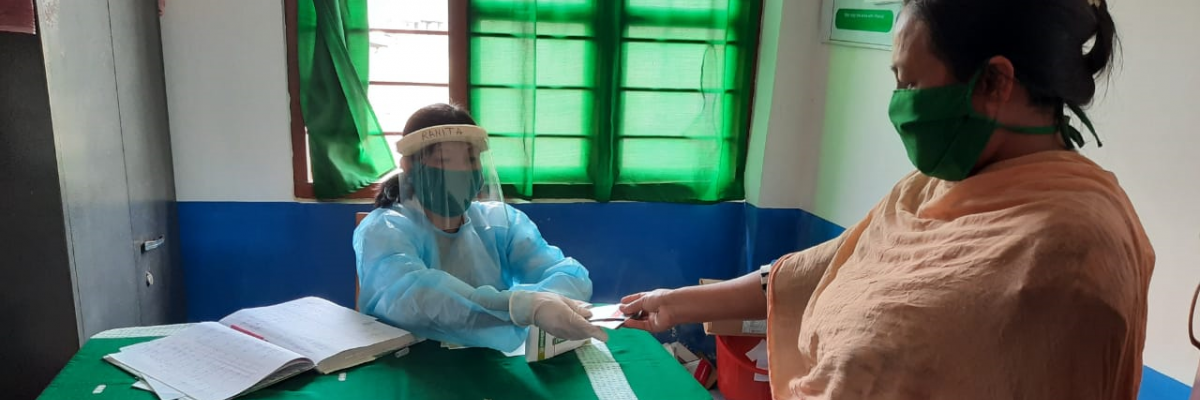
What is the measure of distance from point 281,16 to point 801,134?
1.88 metres

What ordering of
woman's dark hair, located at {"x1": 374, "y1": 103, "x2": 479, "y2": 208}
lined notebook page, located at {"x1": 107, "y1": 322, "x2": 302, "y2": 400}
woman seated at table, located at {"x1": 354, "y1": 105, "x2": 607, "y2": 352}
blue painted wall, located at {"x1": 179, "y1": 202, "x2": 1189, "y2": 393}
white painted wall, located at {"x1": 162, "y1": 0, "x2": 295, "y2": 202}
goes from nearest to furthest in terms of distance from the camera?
lined notebook page, located at {"x1": 107, "y1": 322, "x2": 302, "y2": 400} → woman seated at table, located at {"x1": 354, "y1": 105, "x2": 607, "y2": 352} → woman's dark hair, located at {"x1": 374, "y1": 103, "x2": 479, "y2": 208} → white painted wall, located at {"x1": 162, "y1": 0, "x2": 295, "y2": 202} → blue painted wall, located at {"x1": 179, "y1": 202, "x2": 1189, "y2": 393}

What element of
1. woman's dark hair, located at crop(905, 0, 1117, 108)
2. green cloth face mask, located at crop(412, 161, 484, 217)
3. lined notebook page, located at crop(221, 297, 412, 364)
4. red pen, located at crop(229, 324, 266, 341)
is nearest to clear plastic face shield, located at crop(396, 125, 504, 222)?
green cloth face mask, located at crop(412, 161, 484, 217)

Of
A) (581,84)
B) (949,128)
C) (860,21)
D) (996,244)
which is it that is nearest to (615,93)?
(581,84)

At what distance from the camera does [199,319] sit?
8.70 ft

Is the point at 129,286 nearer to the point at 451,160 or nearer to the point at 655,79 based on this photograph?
the point at 451,160

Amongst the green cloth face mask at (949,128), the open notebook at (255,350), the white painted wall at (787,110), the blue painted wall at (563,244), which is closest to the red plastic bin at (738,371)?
the blue painted wall at (563,244)

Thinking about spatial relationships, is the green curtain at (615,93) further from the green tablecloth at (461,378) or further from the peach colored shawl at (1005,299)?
the peach colored shawl at (1005,299)

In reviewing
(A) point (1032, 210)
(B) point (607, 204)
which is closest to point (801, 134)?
(B) point (607, 204)

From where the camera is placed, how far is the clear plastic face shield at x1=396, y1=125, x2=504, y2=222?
1832 mm

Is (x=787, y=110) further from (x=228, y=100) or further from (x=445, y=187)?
(x=228, y=100)

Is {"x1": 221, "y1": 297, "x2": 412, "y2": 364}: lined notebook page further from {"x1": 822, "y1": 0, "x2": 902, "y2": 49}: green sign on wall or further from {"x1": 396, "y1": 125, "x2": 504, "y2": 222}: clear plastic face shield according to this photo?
{"x1": 822, "y1": 0, "x2": 902, "y2": 49}: green sign on wall

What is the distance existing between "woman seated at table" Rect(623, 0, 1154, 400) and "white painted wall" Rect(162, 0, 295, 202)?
2093mm

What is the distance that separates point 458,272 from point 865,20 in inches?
60.5

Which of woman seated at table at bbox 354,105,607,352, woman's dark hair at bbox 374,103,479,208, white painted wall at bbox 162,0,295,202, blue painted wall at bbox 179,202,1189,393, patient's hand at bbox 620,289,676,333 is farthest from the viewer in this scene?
blue painted wall at bbox 179,202,1189,393
